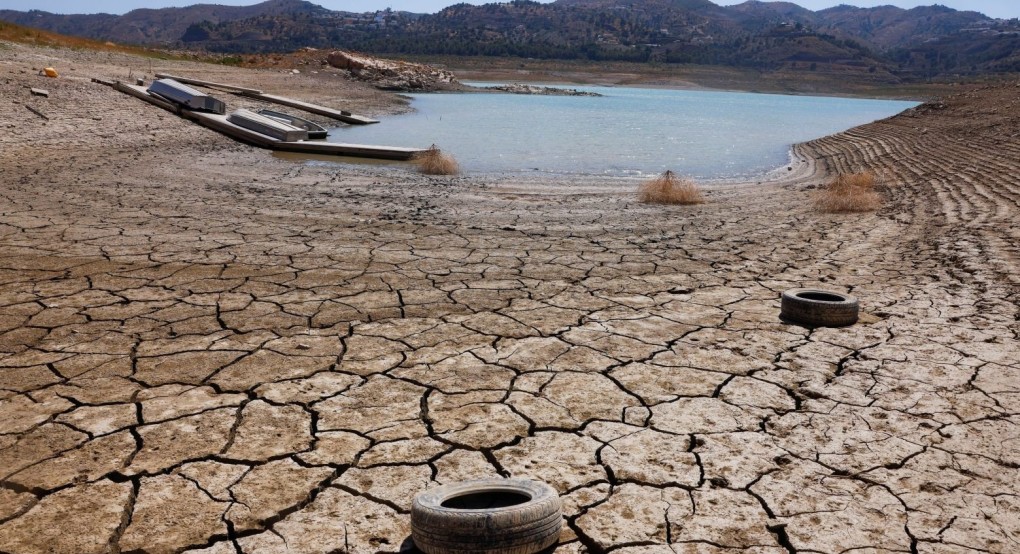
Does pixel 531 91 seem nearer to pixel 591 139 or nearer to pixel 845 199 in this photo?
pixel 591 139

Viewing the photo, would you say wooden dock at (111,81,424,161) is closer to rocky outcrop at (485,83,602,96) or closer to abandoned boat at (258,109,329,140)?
abandoned boat at (258,109,329,140)

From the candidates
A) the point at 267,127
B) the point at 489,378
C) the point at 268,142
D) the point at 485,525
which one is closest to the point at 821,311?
the point at 489,378

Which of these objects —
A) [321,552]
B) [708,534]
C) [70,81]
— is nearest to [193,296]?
[321,552]

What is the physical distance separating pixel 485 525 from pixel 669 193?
26.6 feet

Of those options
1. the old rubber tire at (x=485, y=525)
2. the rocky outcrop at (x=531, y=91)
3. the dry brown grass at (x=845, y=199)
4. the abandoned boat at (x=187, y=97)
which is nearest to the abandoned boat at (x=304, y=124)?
the abandoned boat at (x=187, y=97)

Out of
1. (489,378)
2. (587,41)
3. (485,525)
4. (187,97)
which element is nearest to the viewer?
(485,525)

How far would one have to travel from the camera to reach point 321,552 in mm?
2416

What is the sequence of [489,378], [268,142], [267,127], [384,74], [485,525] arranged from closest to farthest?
1. [485,525]
2. [489,378]
3. [268,142]
4. [267,127]
5. [384,74]

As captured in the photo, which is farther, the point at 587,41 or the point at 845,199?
the point at 587,41

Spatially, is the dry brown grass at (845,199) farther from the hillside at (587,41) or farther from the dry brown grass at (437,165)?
the hillside at (587,41)

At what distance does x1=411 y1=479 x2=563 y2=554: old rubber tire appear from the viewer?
2.31m

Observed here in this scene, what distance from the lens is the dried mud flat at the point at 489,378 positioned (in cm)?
263

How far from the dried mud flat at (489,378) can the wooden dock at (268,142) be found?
6448 mm

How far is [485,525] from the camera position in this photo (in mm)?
2318
